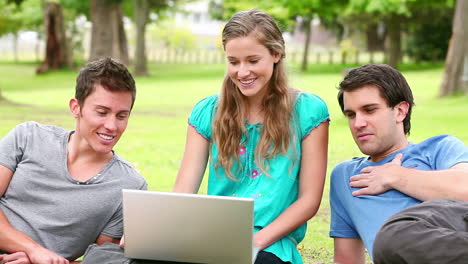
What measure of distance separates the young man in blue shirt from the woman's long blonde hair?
308 millimetres

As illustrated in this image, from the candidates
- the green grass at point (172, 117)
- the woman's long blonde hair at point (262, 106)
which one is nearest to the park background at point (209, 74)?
the green grass at point (172, 117)

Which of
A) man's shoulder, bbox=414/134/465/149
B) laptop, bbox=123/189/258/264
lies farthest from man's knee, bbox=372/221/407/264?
man's shoulder, bbox=414/134/465/149

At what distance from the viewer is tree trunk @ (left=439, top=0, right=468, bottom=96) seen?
16000 millimetres

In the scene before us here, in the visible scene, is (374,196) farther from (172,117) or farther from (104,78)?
(172,117)

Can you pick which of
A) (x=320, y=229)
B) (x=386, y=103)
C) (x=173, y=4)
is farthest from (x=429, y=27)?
(x=386, y=103)

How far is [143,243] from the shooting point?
9.80 feet

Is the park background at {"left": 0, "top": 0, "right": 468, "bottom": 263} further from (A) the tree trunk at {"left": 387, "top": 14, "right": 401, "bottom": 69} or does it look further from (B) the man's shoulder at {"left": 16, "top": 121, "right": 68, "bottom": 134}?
(B) the man's shoulder at {"left": 16, "top": 121, "right": 68, "bottom": 134}

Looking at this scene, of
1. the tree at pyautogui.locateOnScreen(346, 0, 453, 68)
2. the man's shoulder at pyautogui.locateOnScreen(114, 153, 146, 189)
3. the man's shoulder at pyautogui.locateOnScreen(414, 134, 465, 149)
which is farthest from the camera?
the tree at pyautogui.locateOnScreen(346, 0, 453, 68)

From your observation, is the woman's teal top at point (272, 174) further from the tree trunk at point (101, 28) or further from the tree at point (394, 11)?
the tree trunk at point (101, 28)

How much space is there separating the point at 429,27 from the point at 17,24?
81.1ft

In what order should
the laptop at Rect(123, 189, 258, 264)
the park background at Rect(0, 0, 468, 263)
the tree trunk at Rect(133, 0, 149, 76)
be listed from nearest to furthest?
1. the laptop at Rect(123, 189, 258, 264)
2. the park background at Rect(0, 0, 468, 263)
3. the tree trunk at Rect(133, 0, 149, 76)

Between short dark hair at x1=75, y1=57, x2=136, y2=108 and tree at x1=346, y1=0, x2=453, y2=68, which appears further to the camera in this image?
tree at x1=346, y1=0, x2=453, y2=68

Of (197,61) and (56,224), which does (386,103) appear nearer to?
(56,224)

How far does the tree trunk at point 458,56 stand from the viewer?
1600 centimetres
